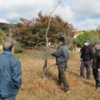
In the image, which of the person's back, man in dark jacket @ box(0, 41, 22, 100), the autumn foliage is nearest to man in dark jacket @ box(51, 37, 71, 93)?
the person's back

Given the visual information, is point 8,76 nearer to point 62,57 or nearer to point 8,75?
point 8,75

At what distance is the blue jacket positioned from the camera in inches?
60.2

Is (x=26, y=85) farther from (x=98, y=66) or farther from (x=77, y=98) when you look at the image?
(x=98, y=66)

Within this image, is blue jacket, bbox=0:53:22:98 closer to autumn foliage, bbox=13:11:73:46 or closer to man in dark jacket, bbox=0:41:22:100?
man in dark jacket, bbox=0:41:22:100

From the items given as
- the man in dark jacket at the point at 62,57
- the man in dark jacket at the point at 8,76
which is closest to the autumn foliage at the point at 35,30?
the man in dark jacket at the point at 62,57

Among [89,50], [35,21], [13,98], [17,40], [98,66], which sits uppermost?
[35,21]

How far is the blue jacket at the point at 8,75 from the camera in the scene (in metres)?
1.53

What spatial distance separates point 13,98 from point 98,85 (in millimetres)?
2687

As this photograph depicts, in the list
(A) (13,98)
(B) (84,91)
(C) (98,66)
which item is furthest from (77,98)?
(A) (13,98)

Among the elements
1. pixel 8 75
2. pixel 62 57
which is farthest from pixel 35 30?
pixel 8 75

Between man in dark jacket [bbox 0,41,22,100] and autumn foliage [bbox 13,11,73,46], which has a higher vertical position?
autumn foliage [bbox 13,11,73,46]

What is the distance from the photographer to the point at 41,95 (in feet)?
9.50

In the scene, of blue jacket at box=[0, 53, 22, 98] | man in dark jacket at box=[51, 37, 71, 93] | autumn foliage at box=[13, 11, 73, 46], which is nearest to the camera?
blue jacket at box=[0, 53, 22, 98]

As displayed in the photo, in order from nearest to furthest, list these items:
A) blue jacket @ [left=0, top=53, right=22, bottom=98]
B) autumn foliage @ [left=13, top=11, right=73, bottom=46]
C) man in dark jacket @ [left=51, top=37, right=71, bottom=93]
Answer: blue jacket @ [left=0, top=53, right=22, bottom=98] → man in dark jacket @ [left=51, top=37, right=71, bottom=93] → autumn foliage @ [left=13, top=11, right=73, bottom=46]
